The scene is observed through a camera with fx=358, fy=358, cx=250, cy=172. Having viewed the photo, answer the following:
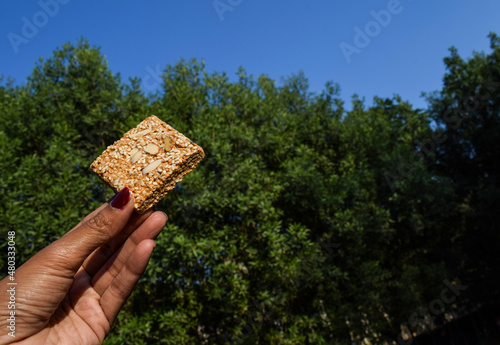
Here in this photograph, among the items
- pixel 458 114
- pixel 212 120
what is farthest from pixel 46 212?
pixel 458 114

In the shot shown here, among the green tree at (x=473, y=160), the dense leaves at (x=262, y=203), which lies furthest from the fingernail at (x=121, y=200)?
the green tree at (x=473, y=160)

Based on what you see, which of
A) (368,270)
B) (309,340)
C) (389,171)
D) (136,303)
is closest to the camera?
(136,303)

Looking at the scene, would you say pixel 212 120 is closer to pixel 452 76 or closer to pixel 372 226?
pixel 372 226

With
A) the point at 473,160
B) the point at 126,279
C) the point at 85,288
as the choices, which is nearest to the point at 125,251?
the point at 126,279

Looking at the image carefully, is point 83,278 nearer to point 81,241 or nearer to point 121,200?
point 81,241

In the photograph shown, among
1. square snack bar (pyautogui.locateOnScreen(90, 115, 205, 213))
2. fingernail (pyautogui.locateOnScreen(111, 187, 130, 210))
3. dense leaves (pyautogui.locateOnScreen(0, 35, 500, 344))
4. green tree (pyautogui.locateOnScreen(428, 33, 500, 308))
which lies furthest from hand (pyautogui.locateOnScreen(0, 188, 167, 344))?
green tree (pyautogui.locateOnScreen(428, 33, 500, 308))

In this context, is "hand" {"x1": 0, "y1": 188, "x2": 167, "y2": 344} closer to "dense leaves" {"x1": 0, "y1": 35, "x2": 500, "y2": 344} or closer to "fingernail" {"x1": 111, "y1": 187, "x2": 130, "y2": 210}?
"fingernail" {"x1": 111, "y1": 187, "x2": 130, "y2": 210}

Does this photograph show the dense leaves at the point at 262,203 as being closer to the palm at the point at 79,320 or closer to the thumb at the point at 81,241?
the palm at the point at 79,320
